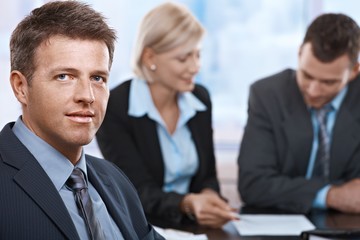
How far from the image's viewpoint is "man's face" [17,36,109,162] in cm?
144

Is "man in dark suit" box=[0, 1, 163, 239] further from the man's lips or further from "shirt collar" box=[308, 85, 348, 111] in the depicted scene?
"shirt collar" box=[308, 85, 348, 111]

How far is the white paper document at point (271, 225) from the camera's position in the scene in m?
2.38

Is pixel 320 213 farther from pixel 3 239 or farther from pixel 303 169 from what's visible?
pixel 3 239

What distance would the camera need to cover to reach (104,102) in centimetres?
153

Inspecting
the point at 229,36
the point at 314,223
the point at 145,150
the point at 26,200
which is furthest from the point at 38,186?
the point at 229,36

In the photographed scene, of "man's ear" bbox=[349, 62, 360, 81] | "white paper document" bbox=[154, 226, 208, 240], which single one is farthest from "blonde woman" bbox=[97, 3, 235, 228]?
"man's ear" bbox=[349, 62, 360, 81]

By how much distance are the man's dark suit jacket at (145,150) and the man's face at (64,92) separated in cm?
124

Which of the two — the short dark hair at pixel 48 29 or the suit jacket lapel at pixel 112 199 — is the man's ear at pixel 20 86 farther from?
the suit jacket lapel at pixel 112 199

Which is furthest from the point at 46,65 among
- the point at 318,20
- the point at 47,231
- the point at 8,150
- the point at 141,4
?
the point at 141,4

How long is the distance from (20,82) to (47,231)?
0.35m

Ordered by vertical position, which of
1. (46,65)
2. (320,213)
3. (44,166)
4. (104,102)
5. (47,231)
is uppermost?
(46,65)

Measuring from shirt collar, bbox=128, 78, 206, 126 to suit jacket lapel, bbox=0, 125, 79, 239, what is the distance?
1513mm

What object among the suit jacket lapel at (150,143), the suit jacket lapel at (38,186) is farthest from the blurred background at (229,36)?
the suit jacket lapel at (38,186)

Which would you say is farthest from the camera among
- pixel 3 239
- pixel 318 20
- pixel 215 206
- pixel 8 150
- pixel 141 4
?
pixel 141 4
